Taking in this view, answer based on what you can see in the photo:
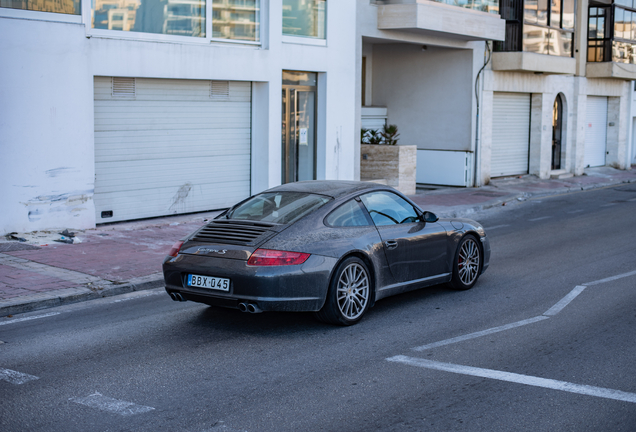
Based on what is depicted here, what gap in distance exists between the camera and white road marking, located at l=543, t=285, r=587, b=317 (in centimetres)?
795

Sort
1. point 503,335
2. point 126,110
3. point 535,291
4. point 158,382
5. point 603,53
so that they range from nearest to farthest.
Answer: point 158,382
point 503,335
point 535,291
point 126,110
point 603,53

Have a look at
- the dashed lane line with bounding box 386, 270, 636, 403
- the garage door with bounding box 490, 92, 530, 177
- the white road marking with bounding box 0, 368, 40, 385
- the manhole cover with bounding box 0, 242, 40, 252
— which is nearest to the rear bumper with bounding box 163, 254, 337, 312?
the dashed lane line with bounding box 386, 270, 636, 403

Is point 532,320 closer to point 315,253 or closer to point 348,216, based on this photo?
point 348,216

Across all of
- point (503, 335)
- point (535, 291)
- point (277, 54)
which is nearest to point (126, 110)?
A: point (277, 54)

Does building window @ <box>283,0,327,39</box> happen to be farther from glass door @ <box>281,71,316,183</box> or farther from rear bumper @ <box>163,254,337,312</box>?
rear bumper @ <box>163,254,337,312</box>

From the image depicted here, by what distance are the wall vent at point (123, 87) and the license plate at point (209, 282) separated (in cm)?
769

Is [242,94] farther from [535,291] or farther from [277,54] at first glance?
[535,291]

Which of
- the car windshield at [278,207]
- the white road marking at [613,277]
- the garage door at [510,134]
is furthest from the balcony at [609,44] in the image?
the car windshield at [278,207]

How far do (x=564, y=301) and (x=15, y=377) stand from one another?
579 centimetres

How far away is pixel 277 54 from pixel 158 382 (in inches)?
469

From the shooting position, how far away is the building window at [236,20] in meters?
15.5

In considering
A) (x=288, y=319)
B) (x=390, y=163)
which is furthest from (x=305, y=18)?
(x=288, y=319)

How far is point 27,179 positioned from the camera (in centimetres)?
1230

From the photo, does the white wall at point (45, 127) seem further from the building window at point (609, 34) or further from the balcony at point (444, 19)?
the building window at point (609, 34)
